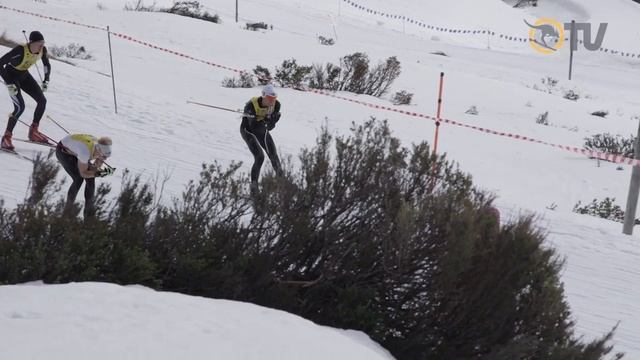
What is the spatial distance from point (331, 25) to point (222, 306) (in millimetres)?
31270

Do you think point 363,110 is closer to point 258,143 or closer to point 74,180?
point 258,143

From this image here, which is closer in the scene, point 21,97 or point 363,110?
point 21,97

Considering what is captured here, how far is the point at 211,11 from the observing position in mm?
33031

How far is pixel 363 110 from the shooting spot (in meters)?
17.3

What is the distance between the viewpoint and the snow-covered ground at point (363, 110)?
389 inches

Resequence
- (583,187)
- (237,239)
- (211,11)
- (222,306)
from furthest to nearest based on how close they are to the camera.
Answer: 1. (211,11)
2. (583,187)
3. (237,239)
4. (222,306)

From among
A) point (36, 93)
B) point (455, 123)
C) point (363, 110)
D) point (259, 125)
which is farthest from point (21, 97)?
point (363, 110)

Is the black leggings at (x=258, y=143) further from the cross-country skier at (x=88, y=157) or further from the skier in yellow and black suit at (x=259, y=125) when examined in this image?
the cross-country skier at (x=88, y=157)

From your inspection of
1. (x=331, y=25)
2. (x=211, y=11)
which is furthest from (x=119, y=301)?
(x=331, y=25)

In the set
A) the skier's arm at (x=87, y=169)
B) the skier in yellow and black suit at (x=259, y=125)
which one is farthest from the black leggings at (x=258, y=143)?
the skier's arm at (x=87, y=169)

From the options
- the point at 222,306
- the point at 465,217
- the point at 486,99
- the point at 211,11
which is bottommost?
the point at 222,306

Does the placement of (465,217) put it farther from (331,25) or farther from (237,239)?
(331,25)

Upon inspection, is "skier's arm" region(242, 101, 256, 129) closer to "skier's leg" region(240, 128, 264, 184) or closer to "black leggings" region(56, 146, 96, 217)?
"skier's leg" region(240, 128, 264, 184)

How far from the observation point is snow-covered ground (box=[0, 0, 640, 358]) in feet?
32.4
